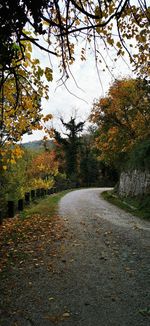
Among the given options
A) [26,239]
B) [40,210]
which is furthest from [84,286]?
[40,210]

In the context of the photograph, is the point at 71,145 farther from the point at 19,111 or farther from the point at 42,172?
the point at 19,111

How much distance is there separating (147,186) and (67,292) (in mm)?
13245

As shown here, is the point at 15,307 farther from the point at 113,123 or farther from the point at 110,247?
the point at 113,123

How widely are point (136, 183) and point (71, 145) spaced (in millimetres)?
41829

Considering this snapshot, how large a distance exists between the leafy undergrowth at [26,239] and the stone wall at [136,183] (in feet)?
19.8

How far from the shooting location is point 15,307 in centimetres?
492

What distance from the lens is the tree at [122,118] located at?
Answer: 84.7 ft

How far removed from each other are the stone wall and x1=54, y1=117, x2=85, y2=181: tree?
36537 millimetres

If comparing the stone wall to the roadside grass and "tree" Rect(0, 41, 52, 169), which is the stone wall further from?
"tree" Rect(0, 41, 52, 169)

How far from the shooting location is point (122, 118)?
28891 millimetres

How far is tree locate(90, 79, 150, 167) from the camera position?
25812 mm

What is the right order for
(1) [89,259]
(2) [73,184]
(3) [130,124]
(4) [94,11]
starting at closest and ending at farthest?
(4) [94,11], (1) [89,259], (3) [130,124], (2) [73,184]

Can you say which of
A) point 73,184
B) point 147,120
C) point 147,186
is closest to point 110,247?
point 147,186

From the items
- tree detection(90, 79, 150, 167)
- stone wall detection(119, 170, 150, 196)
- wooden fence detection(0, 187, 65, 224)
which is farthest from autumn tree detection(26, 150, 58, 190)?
tree detection(90, 79, 150, 167)
